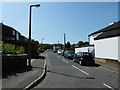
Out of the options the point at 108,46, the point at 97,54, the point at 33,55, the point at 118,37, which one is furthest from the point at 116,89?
the point at 33,55

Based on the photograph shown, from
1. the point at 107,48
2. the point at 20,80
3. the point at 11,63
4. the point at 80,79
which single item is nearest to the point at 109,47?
the point at 107,48

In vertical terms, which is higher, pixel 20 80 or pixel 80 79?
pixel 20 80

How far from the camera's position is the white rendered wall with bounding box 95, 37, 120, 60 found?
20136mm

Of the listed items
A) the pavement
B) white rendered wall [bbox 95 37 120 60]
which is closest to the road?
the pavement

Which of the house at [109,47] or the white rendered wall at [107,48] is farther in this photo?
the white rendered wall at [107,48]

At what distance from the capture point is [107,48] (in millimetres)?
22203

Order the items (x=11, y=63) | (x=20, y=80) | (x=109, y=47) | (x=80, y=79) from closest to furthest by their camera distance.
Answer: (x=20, y=80) < (x=80, y=79) < (x=11, y=63) < (x=109, y=47)

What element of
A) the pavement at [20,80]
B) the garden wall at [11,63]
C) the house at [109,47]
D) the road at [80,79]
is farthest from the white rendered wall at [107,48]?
the pavement at [20,80]

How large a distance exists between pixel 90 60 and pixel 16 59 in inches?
391

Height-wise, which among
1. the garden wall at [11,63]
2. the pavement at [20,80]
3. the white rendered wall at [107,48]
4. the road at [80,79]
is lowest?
the road at [80,79]

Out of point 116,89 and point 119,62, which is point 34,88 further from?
point 119,62

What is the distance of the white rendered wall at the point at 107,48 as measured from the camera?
2014 centimetres

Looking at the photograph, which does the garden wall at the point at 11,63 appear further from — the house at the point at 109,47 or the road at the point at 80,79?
the house at the point at 109,47

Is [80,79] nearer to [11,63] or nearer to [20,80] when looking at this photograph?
[20,80]
